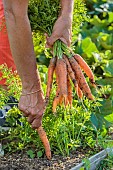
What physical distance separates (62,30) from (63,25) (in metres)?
0.02

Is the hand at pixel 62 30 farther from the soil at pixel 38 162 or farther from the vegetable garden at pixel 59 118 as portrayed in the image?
the soil at pixel 38 162

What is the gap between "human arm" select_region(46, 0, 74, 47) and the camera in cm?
271

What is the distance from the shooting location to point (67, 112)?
323cm

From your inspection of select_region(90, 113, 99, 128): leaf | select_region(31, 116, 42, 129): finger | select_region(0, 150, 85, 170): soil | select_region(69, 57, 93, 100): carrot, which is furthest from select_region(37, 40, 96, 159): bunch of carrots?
select_region(90, 113, 99, 128): leaf

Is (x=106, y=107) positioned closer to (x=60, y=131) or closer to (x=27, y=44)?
(x=60, y=131)

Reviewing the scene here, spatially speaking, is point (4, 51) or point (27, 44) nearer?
point (27, 44)

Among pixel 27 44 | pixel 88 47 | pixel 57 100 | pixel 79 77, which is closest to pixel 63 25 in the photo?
pixel 27 44

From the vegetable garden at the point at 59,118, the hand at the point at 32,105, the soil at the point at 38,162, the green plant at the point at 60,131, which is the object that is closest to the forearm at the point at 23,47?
the hand at the point at 32,105

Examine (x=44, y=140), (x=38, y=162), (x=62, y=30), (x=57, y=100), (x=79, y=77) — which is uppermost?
(x=62, y=30)

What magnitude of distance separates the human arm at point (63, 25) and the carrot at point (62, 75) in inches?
4.6

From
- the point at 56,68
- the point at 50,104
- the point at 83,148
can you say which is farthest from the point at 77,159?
the point at 56,68

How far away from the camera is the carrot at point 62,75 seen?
2809 mm

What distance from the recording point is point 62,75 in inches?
112

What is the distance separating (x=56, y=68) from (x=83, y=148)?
704mm
